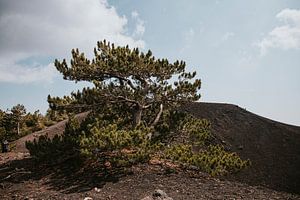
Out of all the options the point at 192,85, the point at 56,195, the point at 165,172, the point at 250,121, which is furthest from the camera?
the point at 250,121

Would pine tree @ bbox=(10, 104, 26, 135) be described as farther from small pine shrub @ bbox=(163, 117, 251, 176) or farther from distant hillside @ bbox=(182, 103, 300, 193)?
small pine shrub @ bbox=(163, 117, 251, 176)

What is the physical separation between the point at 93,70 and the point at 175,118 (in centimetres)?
401

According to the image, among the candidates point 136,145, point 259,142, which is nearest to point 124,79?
point 136,145

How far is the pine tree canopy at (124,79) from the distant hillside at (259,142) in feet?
24.9

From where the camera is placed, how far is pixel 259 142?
73.2 ft

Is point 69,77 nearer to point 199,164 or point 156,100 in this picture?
point 156,100

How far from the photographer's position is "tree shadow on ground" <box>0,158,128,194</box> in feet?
36.6

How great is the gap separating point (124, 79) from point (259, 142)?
43.5 feet

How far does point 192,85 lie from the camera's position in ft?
42.3

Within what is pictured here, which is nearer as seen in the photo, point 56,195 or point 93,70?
point 56,195

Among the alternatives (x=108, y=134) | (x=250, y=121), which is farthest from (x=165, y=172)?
(x=250, y=121)

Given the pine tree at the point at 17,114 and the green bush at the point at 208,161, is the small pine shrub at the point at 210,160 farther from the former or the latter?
the pine tree at the point at 17,114

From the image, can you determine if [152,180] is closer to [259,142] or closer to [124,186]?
[124,186]

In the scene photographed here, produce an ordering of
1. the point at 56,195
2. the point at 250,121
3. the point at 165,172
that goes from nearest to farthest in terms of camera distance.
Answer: the point at 56,195, the point at 165,172, the point at 250,121
